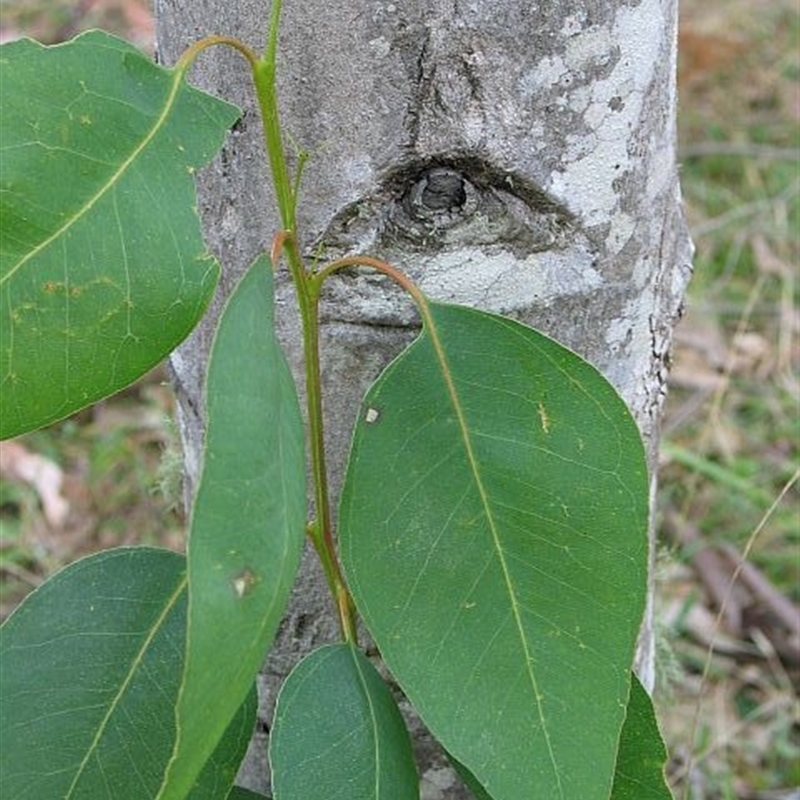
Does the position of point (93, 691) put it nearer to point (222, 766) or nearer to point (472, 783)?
point (222, 766)

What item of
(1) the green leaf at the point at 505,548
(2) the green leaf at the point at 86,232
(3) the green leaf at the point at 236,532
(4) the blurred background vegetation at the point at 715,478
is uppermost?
(2) the green leaf at the point at 86,232

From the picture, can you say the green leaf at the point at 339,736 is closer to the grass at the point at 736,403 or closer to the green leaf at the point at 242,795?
the green leaf at the point at 242,795

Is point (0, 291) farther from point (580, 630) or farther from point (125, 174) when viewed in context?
point (580, 630)

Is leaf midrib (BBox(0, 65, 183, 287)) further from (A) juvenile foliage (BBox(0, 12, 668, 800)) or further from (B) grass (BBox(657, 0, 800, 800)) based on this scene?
(B) grass (BBox(657, 0, 800, 800))

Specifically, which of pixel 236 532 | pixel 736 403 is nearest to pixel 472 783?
pixel 236 532

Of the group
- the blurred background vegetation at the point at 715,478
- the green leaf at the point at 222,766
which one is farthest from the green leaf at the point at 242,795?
the blurred background vegetation at the point at 715,478

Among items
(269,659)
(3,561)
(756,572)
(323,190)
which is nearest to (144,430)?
(3,561)
